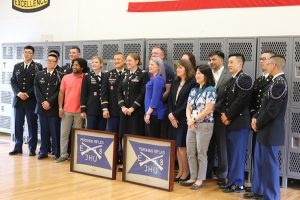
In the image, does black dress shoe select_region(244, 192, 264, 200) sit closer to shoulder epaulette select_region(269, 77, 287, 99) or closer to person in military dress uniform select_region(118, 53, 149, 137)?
shoulder epaulette select_region(269, 77, 287, 99)

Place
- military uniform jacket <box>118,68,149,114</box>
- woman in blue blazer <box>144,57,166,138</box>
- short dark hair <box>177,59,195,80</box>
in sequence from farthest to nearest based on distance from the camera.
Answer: military uniform jacket <box>118,68,149,114</box> < woman in blue blazer <box>144,57,166,138</box> < short dark hair <box>177,59,195,80</box>

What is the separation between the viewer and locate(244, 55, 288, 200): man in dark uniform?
437 cm

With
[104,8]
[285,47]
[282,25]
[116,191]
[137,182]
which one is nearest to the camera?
[116,191]

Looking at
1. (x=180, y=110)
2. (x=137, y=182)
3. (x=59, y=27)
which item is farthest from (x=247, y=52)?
(x=59, y=27)

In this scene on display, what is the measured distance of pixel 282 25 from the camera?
6250 mm

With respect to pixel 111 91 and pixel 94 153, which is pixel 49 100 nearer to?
pixel 111 91

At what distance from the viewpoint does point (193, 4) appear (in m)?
7.11

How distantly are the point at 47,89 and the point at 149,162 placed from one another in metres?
2.46

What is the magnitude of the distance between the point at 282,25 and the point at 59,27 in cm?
472

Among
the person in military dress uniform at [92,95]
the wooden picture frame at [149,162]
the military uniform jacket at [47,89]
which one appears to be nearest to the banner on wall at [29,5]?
the military uniform jacket at [47,89]

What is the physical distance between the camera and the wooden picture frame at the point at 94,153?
541 centimetres

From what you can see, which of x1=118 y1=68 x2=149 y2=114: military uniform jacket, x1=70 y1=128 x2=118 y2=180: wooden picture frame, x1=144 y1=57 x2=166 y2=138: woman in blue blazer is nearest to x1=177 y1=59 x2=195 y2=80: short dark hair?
x1=144 y1=57 x2=166 y2=138: woman in blue blazer

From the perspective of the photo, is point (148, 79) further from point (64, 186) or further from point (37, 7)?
point (37, 7)

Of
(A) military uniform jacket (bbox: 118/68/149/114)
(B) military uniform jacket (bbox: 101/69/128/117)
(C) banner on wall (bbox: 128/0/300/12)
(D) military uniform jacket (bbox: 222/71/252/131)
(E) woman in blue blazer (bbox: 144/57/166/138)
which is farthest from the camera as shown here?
(C) banner on wall (bbox: 128/0/300/12)
